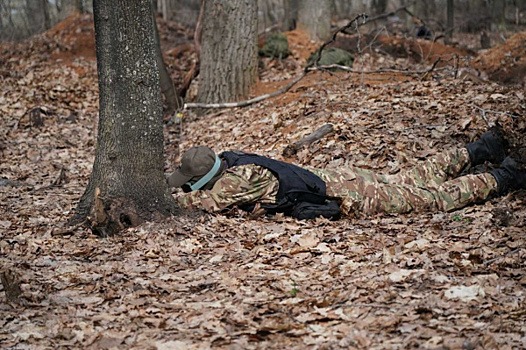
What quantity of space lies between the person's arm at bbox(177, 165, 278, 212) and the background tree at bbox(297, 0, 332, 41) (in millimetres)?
9540

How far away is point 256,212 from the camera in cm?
685

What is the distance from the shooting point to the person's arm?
264 inches

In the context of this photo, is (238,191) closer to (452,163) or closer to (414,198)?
(414,198)

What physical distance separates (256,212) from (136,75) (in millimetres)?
1890

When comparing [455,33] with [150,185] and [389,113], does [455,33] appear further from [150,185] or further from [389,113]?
[150,185]

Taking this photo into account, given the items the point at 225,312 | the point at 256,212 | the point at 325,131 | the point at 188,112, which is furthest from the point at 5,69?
the point at 225,312

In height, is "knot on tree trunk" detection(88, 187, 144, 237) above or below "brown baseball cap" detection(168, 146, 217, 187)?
below

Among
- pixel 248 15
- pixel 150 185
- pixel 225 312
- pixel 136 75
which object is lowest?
pixel 225 312

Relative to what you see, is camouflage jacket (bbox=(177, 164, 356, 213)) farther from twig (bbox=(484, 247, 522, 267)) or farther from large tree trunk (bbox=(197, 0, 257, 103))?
large tree trunk (bbox=(197, 0, 257, 103))

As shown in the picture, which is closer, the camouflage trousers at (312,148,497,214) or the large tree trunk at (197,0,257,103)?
the camouflage trousers at (312,148,497,214)

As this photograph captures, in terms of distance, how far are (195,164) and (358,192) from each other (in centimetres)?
176

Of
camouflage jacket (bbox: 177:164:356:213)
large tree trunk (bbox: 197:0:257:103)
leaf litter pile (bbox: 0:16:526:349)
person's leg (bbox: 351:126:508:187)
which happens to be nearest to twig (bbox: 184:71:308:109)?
large tree trunk (bbox: 197:0:257:103)

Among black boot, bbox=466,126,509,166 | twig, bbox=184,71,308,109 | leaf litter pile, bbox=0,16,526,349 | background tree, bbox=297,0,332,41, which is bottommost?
leaf litter pile, bbox=0,16,526,349

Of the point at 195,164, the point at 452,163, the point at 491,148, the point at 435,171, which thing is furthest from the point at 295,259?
the point at 491,148
